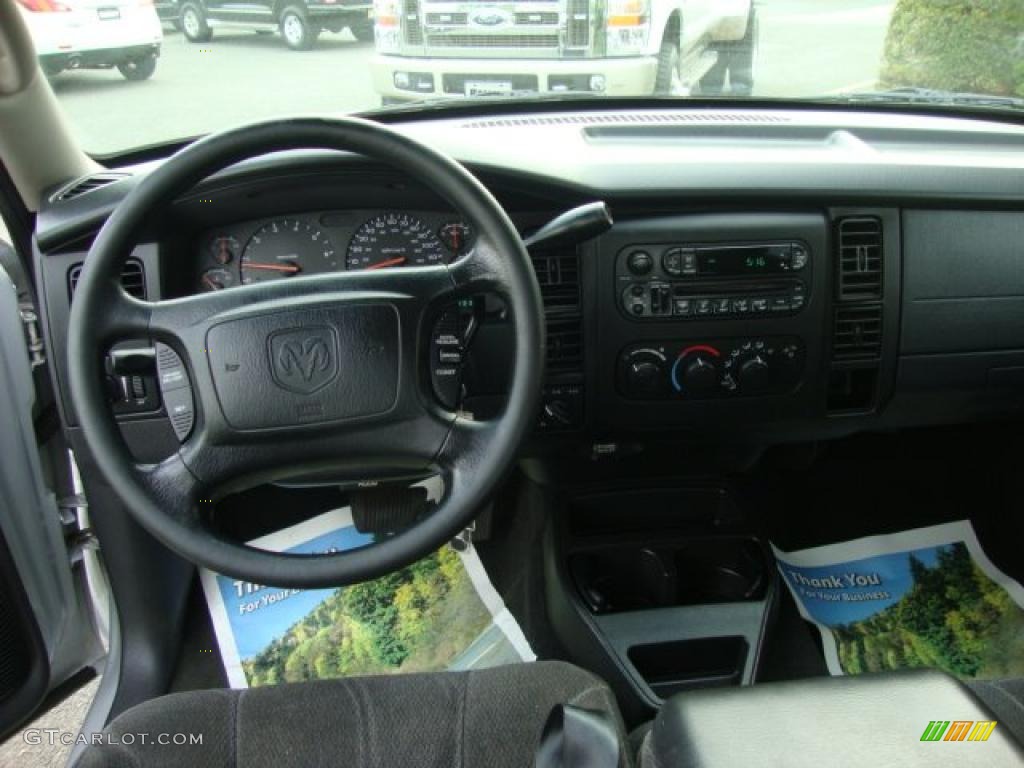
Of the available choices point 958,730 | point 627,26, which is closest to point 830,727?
point 958,730

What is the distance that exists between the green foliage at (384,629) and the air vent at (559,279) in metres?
0.77

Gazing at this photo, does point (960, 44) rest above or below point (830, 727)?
above

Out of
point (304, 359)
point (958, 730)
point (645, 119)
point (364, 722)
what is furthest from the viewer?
point (645, 119)

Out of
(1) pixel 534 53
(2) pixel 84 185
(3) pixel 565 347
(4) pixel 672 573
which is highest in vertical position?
(1) pixel 534 53

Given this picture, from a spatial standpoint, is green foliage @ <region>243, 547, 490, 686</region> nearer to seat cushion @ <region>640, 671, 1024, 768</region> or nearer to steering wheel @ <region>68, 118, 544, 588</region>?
steering wheel @ <region>68, 118, 544, 588</region>

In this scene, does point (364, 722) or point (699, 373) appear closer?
point (364, 722)

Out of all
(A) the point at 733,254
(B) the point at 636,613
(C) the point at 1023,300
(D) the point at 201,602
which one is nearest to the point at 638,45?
(A) the point at 733,254

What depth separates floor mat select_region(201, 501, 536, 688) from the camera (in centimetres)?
195

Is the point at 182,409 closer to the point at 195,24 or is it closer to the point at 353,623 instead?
the point at 353,623

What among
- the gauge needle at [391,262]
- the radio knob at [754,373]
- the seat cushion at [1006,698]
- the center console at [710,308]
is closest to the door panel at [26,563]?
the gauge needle at [391,262]

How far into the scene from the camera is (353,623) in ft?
6.62

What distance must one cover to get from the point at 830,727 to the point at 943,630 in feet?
3.56

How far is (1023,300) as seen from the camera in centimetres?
172

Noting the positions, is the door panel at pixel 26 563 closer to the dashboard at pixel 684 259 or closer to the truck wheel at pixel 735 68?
the dashboard at pixel 684 259
